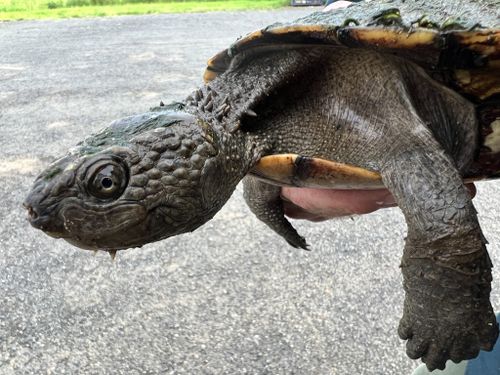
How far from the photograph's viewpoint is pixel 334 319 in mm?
2408

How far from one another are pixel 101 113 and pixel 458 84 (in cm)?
466

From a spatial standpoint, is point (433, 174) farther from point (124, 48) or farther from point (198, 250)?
point (124, 48)

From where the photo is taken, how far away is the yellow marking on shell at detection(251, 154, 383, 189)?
1.23 metres

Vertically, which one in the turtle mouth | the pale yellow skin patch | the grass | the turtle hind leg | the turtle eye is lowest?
the grass

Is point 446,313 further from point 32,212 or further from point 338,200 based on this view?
point 32,212

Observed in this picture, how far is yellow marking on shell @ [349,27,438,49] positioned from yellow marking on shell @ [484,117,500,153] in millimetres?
288

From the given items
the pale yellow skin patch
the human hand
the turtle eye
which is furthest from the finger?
the pale yellow skin patch

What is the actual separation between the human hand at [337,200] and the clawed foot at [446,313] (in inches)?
17.0

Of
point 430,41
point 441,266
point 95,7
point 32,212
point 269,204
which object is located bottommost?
point 95,7

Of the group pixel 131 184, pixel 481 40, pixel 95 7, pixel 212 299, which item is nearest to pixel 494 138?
pixel 481 40

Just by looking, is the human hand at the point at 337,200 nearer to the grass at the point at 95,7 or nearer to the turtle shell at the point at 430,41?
the turtle shell at the point at 430,41

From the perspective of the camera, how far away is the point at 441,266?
1.10 m

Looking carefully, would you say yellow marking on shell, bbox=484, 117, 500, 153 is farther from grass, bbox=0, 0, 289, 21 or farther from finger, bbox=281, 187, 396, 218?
grass, bbox=0, 0, 289, 21

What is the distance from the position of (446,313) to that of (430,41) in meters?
0.56
